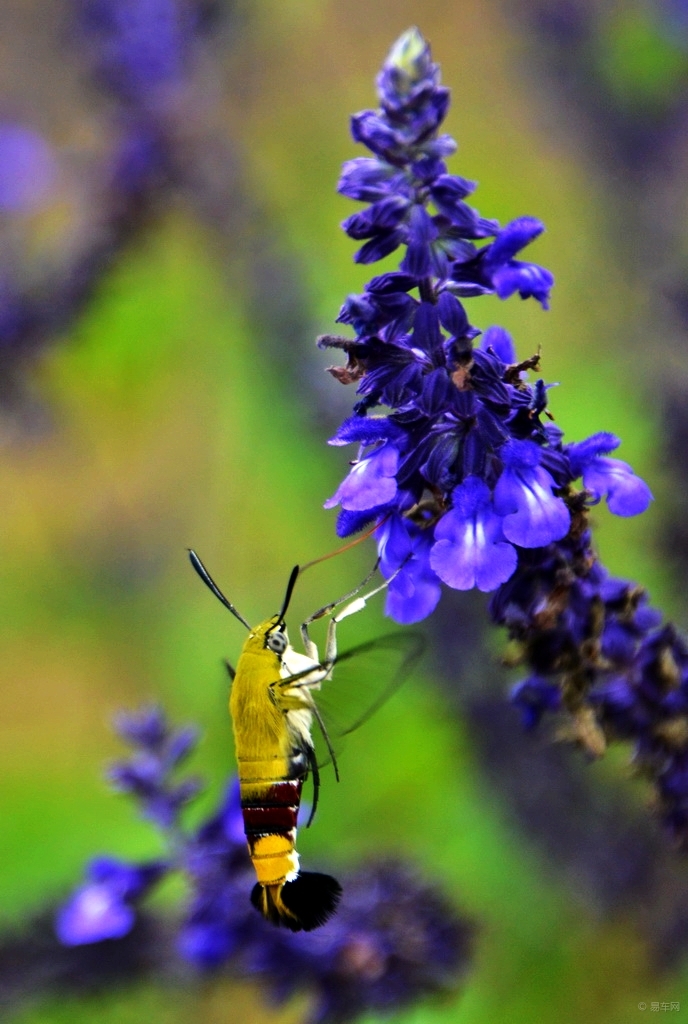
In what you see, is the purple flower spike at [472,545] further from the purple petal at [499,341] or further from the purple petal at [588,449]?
the purple petal at [499,341]

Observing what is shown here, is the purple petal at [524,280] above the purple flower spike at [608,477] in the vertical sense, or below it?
above

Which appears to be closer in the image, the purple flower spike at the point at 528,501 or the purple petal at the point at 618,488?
the purple flower spike at the point at 528,501

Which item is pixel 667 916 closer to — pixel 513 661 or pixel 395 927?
pixel 395 927

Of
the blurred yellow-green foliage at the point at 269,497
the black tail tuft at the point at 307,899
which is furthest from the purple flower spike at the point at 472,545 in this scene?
the blurred yellow-green foliage at the point at 269,497

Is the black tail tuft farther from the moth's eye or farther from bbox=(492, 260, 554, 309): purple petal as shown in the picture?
bbox=(492, 260, 554, 309): purple petal

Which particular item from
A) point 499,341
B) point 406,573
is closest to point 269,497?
point 499,341

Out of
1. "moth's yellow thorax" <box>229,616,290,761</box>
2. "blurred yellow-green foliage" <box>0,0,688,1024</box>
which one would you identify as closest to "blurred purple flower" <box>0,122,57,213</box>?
"blurred yellow-green foliage" <box>0,0,688,1024</box>

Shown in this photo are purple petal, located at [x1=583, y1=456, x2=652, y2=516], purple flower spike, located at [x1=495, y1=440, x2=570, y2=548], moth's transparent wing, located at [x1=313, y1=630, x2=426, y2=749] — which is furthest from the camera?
moth's transparent wing, located at [x1=313, y1=630, x2=426, y2=749]

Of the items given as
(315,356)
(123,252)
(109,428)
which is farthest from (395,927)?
(109,428)
